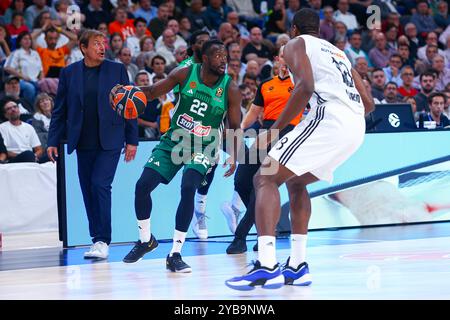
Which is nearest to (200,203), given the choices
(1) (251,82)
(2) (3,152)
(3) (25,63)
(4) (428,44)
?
(2) (3,152)

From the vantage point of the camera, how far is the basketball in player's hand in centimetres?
739

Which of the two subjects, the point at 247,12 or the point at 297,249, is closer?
the point at 297,249

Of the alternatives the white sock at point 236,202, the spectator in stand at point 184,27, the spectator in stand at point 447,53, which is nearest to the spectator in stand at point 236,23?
the spectator in stand at point 184,27

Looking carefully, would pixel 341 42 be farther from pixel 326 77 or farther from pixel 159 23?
pixel 326 77

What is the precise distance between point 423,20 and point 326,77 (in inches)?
551

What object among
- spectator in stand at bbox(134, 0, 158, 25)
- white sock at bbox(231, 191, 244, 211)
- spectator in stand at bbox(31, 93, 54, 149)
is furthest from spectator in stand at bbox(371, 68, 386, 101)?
spectator in stand at bbox(31, 93, 54, 149)

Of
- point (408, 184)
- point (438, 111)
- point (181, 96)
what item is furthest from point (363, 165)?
point (181, 96)

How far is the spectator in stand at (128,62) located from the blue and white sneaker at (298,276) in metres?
7.95

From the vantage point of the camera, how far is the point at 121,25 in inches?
604

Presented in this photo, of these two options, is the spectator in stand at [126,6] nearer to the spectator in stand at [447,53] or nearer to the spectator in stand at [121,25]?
the spectator in stand at [121,25]

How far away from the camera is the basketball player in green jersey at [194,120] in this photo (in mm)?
7516

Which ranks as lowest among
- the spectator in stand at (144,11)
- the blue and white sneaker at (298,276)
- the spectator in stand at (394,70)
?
the blue and white sneaker at (298,276)

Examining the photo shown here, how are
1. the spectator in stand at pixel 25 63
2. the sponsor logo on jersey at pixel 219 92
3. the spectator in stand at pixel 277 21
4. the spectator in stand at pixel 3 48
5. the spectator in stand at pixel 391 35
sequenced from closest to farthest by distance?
the sponsor logo on jersey at pixel 219 92, the spectator in stand at pixel 25 63, the spectator in stand at pixel 3 48, the spectator in stand at pixel 277 21, the spectator in stand at pixel 391 35

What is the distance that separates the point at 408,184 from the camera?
11.2 meters
